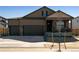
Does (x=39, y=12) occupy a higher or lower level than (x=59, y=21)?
higher

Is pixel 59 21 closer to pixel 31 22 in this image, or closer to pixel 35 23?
pixel 35 23

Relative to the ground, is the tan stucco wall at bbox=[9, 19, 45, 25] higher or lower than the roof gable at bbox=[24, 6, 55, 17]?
lower

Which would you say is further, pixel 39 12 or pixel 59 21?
pixel 39 12

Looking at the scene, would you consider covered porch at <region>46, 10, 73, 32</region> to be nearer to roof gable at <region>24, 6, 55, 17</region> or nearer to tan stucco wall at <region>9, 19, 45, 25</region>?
tan stucco wall at <region>9, 19, 45, 25</region>

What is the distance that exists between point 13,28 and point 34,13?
520 cm

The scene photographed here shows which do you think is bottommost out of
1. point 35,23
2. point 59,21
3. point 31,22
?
point 35,23

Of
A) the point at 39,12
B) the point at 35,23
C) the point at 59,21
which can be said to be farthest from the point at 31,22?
the point at 59,21

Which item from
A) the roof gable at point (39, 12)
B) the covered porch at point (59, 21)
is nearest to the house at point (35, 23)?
the roof gable at point (39, 12)

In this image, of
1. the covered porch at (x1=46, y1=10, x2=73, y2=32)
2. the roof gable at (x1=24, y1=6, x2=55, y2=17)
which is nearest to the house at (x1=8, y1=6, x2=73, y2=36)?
the roof gable at (x1=24, y1=6, x2=55, y2=17)

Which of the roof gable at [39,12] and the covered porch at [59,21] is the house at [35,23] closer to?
the roof gable at [39,12]

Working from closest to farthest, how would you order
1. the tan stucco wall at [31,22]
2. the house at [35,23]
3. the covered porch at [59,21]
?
the covered porch at [59,21] < the house at [35,23] < the tan stucco wall at [31,22]
